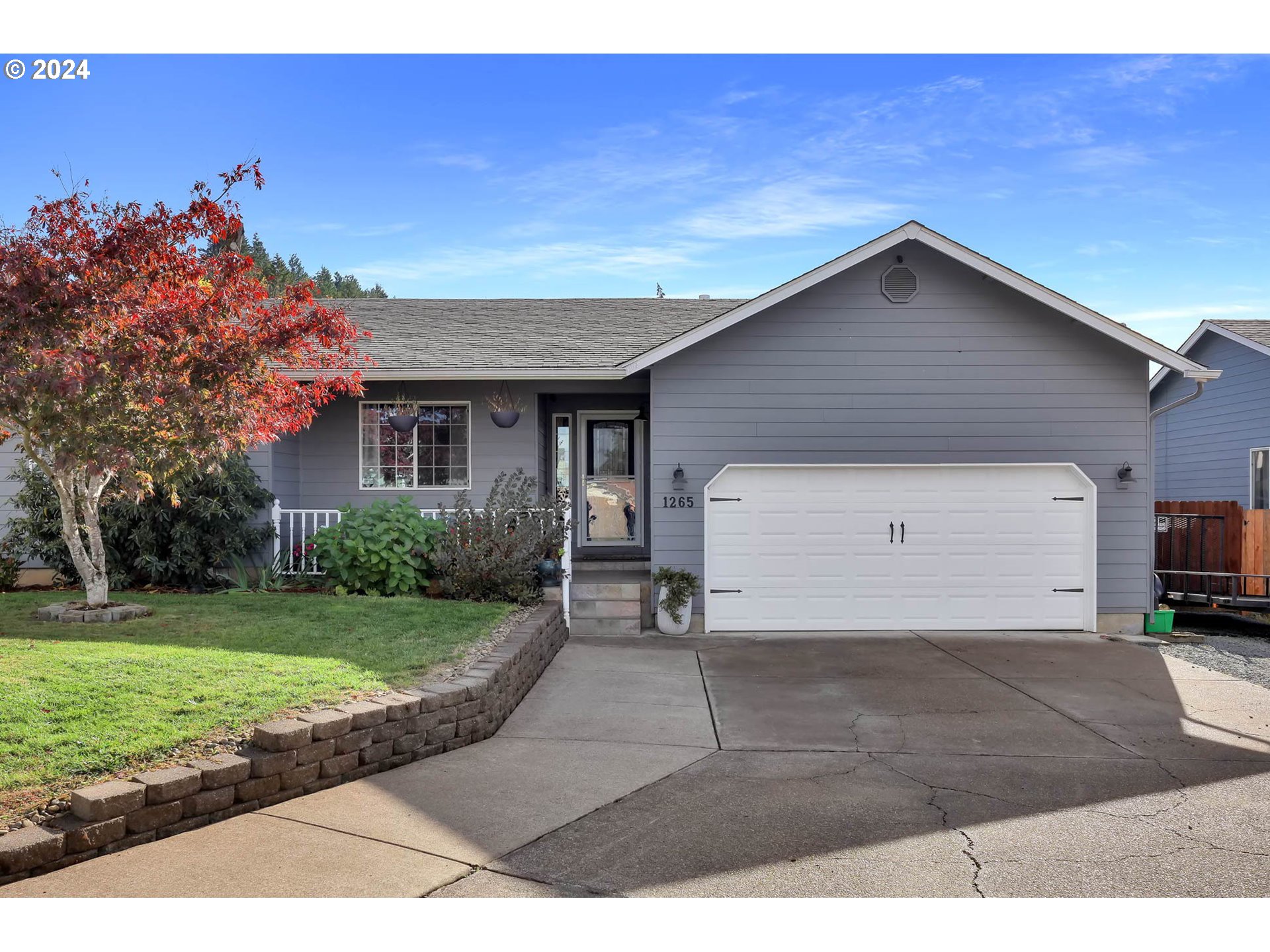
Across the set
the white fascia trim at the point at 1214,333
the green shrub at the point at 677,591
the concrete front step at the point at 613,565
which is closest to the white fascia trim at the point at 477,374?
the green shrub at the point at 677,591

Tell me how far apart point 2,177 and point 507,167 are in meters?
8.09

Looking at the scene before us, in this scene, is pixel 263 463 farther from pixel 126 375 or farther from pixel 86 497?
pixel 126 375

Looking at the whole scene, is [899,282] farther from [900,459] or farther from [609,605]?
[609,605]

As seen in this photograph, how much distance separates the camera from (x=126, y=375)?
7.50 metres

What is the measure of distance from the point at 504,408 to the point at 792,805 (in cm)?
846

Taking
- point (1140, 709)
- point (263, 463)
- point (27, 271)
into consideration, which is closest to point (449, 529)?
point (263, 463)

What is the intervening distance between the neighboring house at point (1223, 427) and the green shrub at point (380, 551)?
13.6 meters

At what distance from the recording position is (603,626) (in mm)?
11297

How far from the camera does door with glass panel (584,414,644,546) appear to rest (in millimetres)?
14453

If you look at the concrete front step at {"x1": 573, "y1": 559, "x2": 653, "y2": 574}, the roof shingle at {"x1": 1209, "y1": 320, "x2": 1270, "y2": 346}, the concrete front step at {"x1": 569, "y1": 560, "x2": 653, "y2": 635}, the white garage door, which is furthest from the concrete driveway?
the roof shingle at {"x1": 1209, "y1": 320, "x2": 1270, "y2": 346}

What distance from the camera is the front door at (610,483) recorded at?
14445mm

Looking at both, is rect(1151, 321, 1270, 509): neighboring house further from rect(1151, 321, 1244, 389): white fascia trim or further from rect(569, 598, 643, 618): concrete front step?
rect(569, 598, 643, 618): concrete front step

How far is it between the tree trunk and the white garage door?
6698mm

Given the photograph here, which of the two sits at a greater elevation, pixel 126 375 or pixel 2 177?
pixel 2 177
